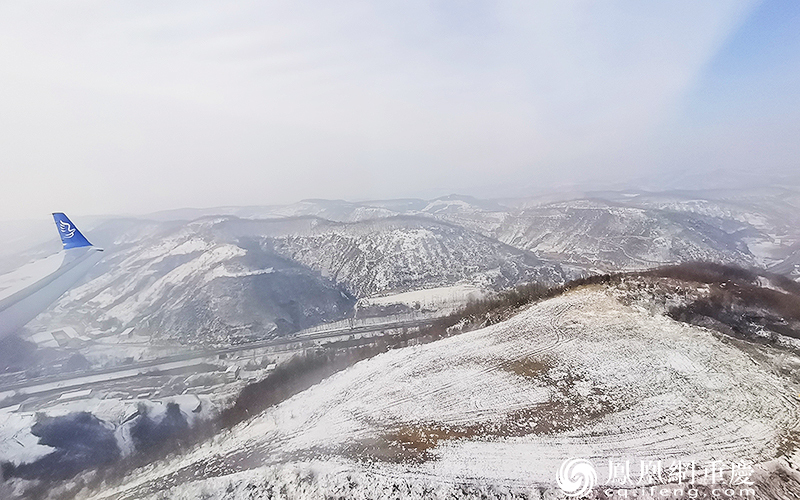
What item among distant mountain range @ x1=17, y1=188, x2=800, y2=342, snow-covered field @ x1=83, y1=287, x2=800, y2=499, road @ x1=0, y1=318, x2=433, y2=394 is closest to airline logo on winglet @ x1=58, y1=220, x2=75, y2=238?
snow-covered field @ x1=83, y1=287, x2=800, y2=499

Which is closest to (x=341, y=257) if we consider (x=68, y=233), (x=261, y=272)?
(x=261, y=272)

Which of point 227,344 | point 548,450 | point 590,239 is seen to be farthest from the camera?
point 590,239

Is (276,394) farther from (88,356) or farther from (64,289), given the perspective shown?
(88,356)

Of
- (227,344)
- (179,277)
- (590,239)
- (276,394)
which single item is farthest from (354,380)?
(590,239)

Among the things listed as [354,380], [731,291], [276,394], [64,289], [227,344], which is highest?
[64,289]

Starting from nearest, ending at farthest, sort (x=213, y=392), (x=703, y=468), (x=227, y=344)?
(x=703, y=468) → (x=213, y=392) → (x=227, y=344)

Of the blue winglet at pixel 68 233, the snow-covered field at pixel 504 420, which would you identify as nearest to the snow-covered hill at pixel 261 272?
the blue winglet at pixel 68 233

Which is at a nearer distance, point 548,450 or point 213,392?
point 548,450
